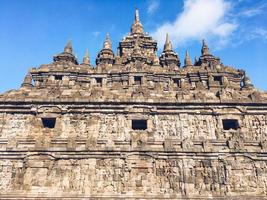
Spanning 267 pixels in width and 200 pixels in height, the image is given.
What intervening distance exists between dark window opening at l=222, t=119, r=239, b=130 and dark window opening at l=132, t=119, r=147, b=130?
568cm

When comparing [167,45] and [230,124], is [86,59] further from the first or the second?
[230,124]

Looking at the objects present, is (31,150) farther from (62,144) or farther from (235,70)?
(235,70)

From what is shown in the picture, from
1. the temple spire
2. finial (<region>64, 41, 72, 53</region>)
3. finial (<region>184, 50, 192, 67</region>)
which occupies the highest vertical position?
the temple spire

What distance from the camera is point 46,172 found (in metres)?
18.5

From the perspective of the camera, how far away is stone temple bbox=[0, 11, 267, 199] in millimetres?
18078

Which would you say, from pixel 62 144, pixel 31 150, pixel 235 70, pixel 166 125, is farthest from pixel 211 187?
pixel 235 70

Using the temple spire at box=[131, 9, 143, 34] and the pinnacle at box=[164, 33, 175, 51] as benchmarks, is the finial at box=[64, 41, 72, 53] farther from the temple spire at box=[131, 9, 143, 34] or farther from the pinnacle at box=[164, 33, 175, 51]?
the pinnacle at box=[164, 33, 175, 51]

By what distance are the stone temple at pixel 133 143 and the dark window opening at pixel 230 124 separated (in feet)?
0.23

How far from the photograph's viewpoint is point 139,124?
844 inches

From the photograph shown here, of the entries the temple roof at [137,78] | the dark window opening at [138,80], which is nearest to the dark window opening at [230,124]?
the temple roof at [137,78]

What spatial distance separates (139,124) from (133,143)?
7.85ft

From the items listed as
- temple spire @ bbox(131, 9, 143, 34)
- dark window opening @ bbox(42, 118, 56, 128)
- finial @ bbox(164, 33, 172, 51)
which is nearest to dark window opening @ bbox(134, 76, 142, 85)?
finial @ bbox(164, 33, 172, 51)

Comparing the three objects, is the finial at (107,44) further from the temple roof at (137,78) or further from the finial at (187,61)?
the finial at (187,61)

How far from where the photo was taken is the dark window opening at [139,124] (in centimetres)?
2127
